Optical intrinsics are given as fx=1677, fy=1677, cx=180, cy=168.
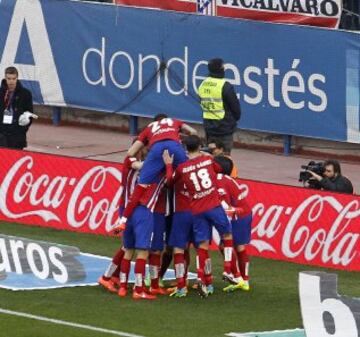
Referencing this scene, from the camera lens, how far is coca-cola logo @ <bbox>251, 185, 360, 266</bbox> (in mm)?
19250

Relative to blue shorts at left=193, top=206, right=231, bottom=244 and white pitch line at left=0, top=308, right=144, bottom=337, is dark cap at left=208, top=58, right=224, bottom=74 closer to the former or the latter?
blue shorts at left=193, top=206, right=231, bottom=244

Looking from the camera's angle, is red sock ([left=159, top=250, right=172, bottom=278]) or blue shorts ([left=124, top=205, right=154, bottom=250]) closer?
blue shorts ([left=124, top=205, right=154, bottom=250])

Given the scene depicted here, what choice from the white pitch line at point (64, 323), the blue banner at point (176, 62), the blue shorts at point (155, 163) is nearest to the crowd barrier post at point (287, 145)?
the blue banner at point (176, 62)

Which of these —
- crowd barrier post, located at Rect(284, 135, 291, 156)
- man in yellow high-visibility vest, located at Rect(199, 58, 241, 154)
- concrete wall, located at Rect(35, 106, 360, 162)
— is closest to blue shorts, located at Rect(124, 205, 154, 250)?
man in yellow high-visibility vest, located at Rect(199, 58, 241, 154)

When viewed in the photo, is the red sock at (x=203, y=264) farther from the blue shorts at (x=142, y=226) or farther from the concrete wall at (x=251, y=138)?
the concrete wall at (x=251, y=138)

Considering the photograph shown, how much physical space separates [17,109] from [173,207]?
611 centimetres

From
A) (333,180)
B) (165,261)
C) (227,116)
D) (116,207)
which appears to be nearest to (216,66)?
(227,116)

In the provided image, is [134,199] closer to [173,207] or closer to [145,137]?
[173,207]

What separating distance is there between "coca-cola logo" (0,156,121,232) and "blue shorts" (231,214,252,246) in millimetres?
3382

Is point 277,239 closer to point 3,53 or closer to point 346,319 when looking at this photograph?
point 346,319

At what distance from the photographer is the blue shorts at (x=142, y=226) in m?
17.3

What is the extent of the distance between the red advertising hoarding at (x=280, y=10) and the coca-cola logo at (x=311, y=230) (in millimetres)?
6384

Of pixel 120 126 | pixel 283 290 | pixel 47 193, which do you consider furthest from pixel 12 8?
pixel 283 290

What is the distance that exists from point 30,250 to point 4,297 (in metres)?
0.72
